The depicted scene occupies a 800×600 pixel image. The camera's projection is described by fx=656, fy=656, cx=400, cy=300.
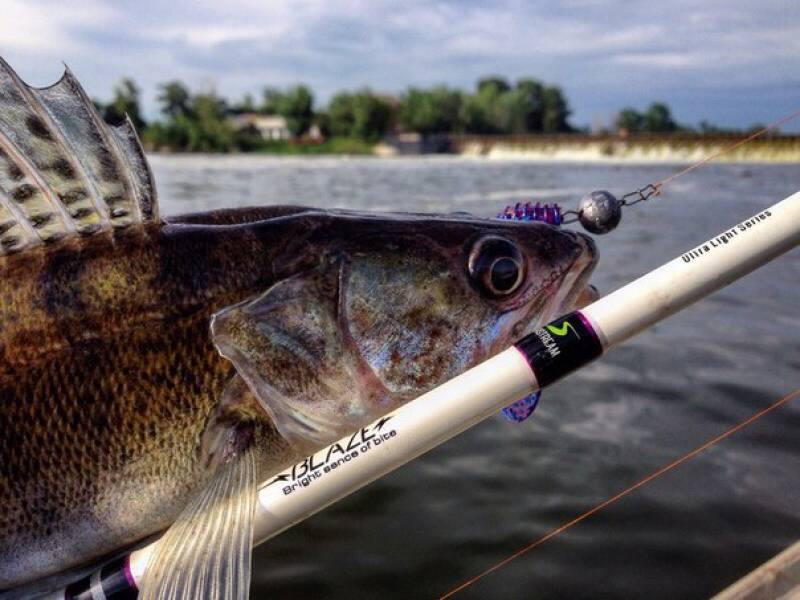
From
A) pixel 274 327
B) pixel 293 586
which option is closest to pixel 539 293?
pixel 274 327

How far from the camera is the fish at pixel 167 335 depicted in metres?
1.54

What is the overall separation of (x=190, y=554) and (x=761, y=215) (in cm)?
152

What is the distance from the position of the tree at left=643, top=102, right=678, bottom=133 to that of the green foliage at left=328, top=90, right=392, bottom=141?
157 feet

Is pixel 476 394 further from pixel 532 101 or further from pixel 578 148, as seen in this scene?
pixel 532 101

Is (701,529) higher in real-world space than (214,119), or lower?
higher

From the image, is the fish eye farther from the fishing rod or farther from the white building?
the white building

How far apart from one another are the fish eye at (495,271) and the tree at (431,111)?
328ft

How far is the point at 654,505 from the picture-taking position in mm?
3555

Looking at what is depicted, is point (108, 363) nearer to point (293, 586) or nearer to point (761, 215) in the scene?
point (761, 215)

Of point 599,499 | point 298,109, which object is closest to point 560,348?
point 599,499

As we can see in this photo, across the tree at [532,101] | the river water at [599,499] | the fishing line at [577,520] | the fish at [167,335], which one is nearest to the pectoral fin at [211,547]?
the fish at [167,335]

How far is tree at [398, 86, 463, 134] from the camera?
324 feet

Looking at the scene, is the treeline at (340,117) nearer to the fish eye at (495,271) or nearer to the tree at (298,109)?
the tree at (298,109)

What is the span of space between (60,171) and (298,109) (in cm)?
10386
